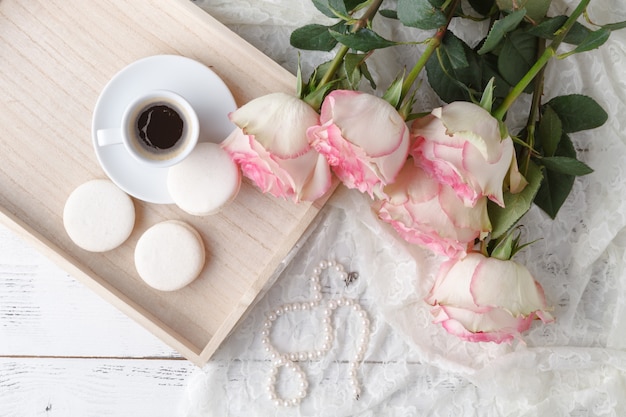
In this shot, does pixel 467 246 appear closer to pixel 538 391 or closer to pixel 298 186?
pixel 298 186

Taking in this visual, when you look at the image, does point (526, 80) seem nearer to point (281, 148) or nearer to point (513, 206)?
point (513, 206)

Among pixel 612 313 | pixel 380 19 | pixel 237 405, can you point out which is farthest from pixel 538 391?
pixel 380 19

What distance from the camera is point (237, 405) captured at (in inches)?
40.9

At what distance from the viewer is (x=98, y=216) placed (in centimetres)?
96

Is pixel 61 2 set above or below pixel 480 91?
below

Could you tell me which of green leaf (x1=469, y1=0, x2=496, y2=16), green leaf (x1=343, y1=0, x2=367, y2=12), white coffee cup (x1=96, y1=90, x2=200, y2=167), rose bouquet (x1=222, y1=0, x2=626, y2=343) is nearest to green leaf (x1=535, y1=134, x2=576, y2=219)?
rose bouquet (x1=222, y1=0, x2=626, y2=343)

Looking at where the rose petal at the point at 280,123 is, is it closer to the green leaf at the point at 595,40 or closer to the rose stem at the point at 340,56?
the rose stem at the point at 340,56

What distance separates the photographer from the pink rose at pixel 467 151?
0.68 meters

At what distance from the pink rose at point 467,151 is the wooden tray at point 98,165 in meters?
0.28

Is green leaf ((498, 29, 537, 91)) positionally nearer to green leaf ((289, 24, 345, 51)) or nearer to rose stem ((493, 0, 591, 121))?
rose stem ((493, 0, 591, 121))

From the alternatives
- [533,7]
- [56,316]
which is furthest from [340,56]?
[56,316]

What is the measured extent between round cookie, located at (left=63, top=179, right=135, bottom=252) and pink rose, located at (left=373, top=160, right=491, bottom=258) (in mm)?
394

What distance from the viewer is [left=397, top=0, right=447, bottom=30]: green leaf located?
704mm

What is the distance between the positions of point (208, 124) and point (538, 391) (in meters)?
0.60
